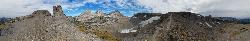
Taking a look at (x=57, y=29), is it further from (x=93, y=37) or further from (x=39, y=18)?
(x=39, y=18)

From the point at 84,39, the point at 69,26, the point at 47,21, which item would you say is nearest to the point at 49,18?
the point at 47,21

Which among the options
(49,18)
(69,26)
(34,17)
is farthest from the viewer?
(34,17)

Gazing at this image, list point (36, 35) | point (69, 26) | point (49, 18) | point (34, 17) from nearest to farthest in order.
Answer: point (36, 35) → point (69, 26) → point (49, 18) → point (34, 17)

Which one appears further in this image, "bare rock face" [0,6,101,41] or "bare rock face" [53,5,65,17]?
"bare rock face" [53,5,65,17]

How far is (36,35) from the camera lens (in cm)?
8756

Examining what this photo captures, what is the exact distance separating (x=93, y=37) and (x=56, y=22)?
1003cm

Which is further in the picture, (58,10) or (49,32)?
(58,10)

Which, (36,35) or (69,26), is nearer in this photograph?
(36,35)

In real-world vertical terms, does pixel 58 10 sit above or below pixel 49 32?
above

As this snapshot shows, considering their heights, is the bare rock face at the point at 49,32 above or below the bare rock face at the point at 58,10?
below

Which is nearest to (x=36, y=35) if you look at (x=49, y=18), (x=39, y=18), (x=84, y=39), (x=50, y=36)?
(x=50, y=36)

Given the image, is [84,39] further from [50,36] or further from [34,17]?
[34,17]

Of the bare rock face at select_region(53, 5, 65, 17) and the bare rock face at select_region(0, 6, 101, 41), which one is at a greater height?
the bare rock face at select_region(53, 5, 65, 17)

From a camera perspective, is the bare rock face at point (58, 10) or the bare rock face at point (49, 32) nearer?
the bare rock face at point (49, 32)
